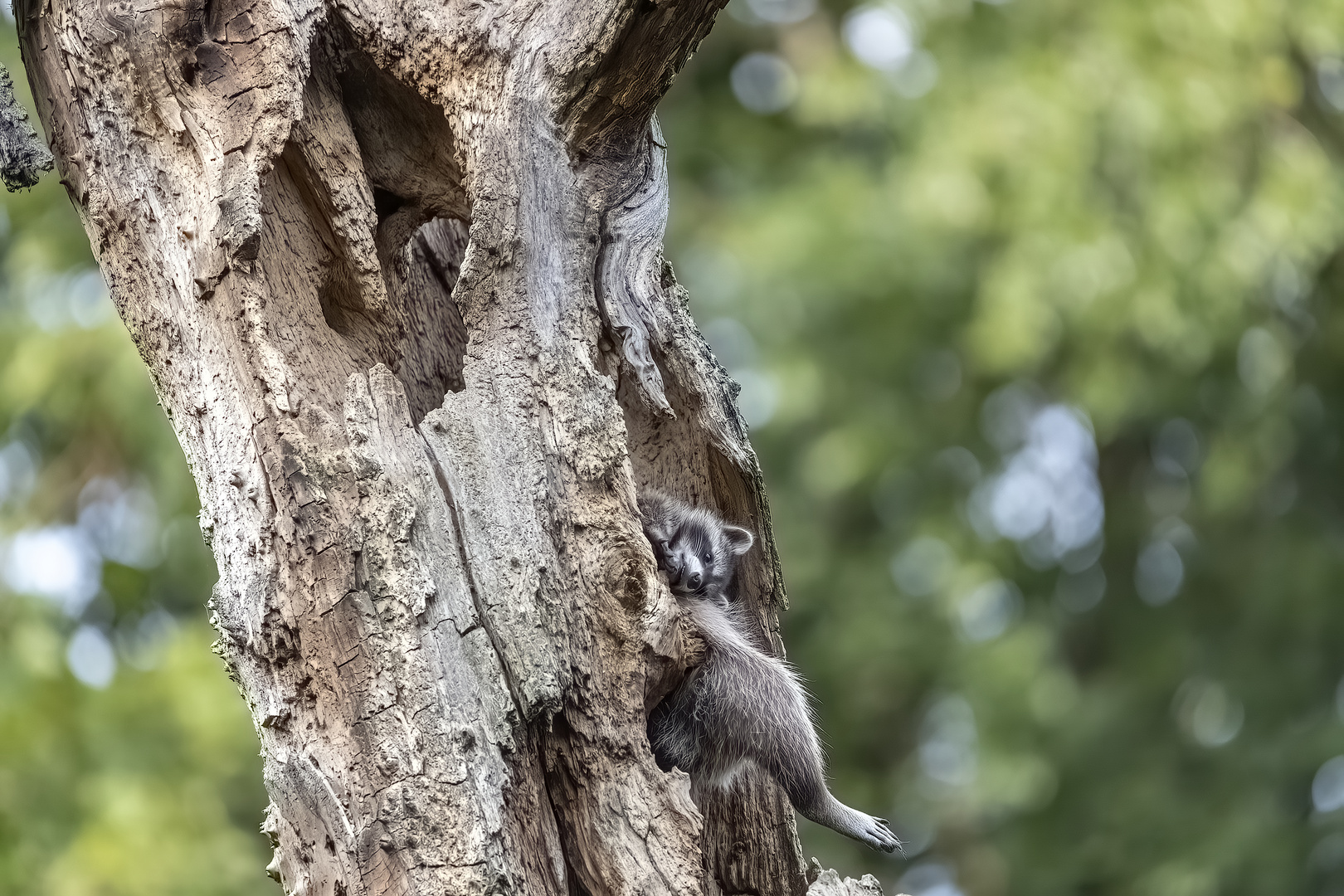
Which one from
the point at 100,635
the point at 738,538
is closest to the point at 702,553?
the point at 738,538

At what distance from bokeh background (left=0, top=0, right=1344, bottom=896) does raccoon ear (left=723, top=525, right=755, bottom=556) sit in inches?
103

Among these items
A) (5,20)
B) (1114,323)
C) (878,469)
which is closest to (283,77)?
(5,20)

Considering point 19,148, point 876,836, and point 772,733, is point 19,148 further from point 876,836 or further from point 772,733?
point 876,836

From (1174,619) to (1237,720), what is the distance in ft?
2.26

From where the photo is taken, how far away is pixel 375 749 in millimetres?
1901

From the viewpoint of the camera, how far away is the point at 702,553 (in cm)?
266

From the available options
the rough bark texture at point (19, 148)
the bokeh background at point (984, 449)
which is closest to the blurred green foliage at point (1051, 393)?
the bokeh background at point (984, 449)

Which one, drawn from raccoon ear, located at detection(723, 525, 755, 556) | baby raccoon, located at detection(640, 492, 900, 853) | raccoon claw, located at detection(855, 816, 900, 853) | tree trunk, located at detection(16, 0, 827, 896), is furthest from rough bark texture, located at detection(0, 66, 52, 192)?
raccoon claw, located at detection(855, 816, 900, 853)

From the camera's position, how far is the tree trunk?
193 cm

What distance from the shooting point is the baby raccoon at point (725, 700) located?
7.59 feet

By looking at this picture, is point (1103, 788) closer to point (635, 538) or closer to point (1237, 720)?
point (1237, 720)

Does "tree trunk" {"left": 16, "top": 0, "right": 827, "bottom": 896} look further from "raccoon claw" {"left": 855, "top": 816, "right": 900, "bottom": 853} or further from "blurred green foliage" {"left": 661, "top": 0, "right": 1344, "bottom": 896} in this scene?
"blurred green foliage" {"left": 661, "top": 0, "right": 1344, "bottom": 896}

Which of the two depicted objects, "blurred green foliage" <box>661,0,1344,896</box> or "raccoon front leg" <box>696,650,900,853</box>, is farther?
"blurred green foliage" <box>661,0,1344,896</box>

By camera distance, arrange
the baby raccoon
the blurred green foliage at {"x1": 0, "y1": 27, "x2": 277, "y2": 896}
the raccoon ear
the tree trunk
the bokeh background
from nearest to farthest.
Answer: the tree trunk → the baby raccoon → the raccoon ear → the blurred green foliage at {"x1": 0, "y1": 27, "x2": 277, "y2": 896} → the bokeh background
